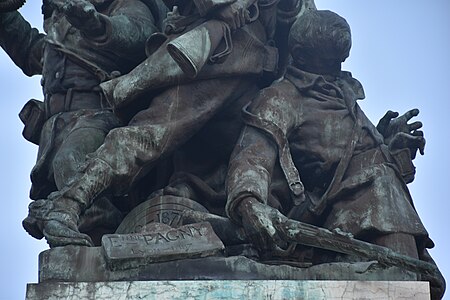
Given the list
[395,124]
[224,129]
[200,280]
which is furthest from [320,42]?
[200,280]

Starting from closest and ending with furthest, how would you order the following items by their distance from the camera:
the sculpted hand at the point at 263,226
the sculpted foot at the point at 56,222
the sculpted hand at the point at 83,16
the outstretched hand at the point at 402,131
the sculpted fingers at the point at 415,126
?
the sculpted foot at the point at 56,222, the sculpted hand at the point at 263,226, the sculpted hand at the point at 83,16, the outstretched hand at the point at 402,131, the sculpted fingers at the point at 415,126

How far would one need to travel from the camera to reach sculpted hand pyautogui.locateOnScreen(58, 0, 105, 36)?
8.23m

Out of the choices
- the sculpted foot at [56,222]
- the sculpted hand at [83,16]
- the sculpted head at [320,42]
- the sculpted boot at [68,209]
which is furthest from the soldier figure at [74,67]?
the sculpted head at [320,42]

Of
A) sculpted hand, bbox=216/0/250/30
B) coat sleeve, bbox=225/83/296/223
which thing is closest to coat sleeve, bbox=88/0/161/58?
sculpted hand, bbox=216/0/250/30

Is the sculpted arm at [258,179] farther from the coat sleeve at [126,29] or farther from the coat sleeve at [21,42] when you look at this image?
the coat sleeve at [21,42]

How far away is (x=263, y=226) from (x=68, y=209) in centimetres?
108

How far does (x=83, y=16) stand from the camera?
8.33 meters

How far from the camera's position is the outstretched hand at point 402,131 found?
8359 millimetres

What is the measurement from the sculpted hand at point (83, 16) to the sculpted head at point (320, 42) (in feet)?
4.17

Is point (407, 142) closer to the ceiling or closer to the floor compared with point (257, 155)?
closer to the ceiling

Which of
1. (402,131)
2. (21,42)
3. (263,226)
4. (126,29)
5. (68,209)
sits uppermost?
(21,42)

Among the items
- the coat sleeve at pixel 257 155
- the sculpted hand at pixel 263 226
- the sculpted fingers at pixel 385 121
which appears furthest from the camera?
the sculpted fingers at pixel 385 121

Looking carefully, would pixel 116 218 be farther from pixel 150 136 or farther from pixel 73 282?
pixel 73 282

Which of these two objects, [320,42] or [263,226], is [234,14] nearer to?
[320,42]
